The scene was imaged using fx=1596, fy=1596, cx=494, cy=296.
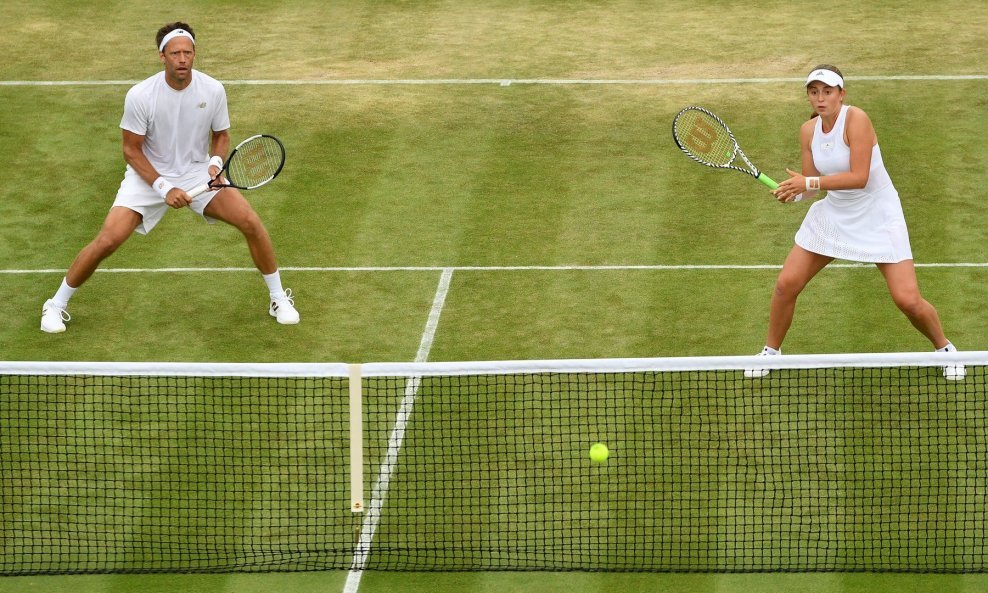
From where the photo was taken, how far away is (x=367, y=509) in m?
9.14

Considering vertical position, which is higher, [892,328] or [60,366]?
[60,366]

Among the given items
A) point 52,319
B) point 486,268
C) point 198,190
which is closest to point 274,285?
point 198,190

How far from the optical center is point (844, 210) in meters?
10.3

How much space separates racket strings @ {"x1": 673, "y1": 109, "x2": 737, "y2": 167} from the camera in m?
11.2

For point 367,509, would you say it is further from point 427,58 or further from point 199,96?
point 427,58

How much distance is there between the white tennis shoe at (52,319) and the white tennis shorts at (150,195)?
911mm

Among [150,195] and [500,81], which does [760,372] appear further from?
[500,81]

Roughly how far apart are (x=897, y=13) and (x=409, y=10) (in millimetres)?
5600

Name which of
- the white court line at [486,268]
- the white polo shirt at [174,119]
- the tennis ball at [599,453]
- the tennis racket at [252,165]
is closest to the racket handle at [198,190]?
the tennis racket at [252,165]

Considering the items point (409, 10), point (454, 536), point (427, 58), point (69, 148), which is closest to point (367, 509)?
point (454, 536)

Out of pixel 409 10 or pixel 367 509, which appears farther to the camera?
pixel 409 10

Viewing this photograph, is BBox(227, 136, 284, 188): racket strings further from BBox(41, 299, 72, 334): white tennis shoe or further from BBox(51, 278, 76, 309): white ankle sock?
BBox(41, 299, 72, 334): white tennis shoe

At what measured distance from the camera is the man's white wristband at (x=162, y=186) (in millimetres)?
11121

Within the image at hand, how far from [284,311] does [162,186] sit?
4.46ft
